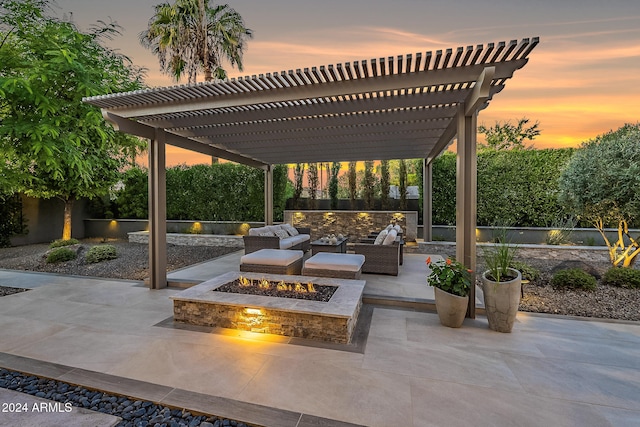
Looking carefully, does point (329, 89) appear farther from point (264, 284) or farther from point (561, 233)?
point (561, 233)

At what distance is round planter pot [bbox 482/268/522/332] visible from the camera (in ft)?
11.3

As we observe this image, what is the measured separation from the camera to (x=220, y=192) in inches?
453

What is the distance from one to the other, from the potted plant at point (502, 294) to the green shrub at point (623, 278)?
334 cm

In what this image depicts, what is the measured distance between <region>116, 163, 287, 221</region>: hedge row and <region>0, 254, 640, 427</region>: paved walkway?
7.43 metres

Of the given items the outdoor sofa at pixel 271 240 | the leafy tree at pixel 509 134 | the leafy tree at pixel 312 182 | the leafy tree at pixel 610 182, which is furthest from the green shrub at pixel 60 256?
the leafy tree at pixel 509 134

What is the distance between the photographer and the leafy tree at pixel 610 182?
211 inches

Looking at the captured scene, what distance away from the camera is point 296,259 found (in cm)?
566

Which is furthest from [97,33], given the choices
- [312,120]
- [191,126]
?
[312,120]

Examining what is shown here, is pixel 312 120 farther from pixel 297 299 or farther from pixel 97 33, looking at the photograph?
pixel 97 33

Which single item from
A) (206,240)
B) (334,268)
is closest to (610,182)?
(334,268)

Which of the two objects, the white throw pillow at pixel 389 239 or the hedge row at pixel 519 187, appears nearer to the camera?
the white throw pillow at pixel 389 239

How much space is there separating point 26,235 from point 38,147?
10.4m

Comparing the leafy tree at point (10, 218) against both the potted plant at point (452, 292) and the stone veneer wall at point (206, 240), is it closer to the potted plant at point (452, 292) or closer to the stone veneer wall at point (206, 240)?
the stone veneer wall at point (206, 240)

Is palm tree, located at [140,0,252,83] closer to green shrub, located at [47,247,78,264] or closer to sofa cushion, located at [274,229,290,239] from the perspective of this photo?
sofa cushion, located at [274,229,290,239]
